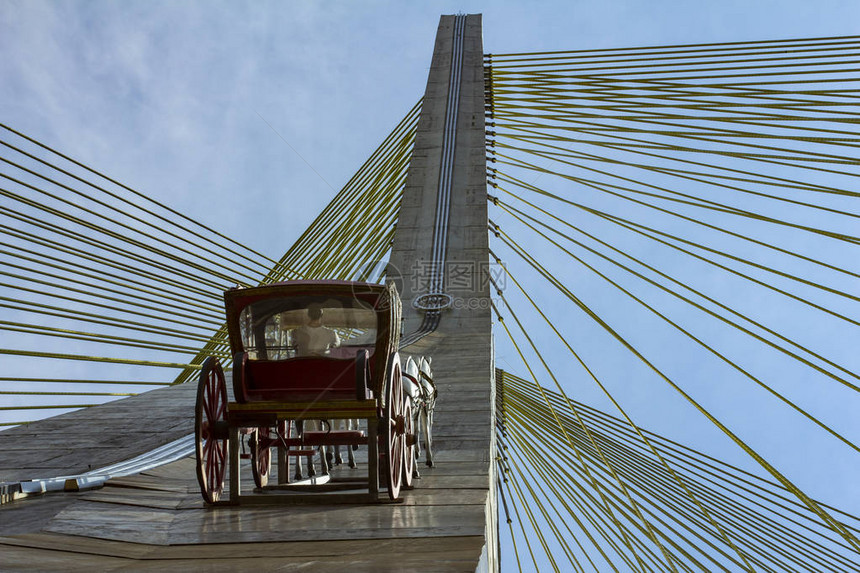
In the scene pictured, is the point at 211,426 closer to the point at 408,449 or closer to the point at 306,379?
the point at 306,379

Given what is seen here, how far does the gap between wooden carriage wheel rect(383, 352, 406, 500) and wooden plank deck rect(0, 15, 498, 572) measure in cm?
9

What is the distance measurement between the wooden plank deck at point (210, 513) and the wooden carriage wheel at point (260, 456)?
0.49 feet

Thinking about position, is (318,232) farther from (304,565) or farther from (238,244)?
(304,565)

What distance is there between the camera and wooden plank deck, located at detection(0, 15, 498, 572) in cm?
236

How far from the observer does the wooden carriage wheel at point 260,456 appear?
3.55m

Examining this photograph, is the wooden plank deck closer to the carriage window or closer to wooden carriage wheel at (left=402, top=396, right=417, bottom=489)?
wooden carriage wheel at (left=402, top=396, right=417, bottom=489)

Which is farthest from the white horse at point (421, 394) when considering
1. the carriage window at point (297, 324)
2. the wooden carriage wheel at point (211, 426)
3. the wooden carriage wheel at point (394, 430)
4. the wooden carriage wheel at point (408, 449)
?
the wooden carriage wheel at point (211, 426)

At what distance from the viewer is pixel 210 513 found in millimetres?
3100

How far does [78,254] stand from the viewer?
5.29m

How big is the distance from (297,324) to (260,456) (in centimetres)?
66

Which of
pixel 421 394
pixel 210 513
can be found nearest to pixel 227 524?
pixel 210 513

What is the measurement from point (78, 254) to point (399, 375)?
2.77m

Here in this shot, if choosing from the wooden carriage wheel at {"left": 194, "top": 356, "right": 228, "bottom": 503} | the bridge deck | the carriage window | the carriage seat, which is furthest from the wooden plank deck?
the carriage window

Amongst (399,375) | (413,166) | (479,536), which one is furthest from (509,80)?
(479,536)
